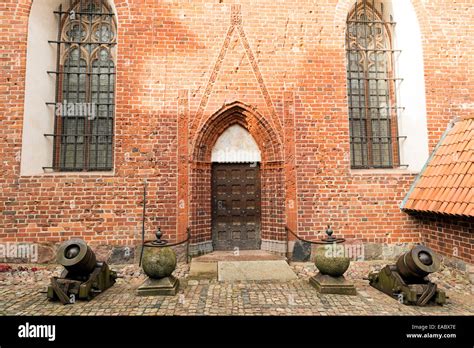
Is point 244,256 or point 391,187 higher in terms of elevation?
point 391,187

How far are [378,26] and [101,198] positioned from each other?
8.60 meters

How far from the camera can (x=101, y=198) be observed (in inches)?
273

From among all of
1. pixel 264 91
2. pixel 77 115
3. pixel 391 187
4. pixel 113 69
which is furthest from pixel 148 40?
pixel 391 187

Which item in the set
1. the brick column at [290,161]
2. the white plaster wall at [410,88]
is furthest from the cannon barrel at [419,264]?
the white plaster wall at [410,88]

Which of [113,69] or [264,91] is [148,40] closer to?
[113,69]

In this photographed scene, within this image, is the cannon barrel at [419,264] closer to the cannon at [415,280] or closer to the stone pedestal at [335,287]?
the cannon at [415,280]

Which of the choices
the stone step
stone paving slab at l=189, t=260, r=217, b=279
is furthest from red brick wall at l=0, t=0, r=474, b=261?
stone paving slab at l=189, t=260, r=217, b=279

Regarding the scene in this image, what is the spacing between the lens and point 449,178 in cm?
636

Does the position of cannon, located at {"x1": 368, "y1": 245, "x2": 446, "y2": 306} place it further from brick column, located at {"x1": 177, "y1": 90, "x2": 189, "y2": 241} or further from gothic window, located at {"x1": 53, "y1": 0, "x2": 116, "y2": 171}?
gothic window, located at {"x1": 53, "y1": 0, "x2": 116, "y2": 171}

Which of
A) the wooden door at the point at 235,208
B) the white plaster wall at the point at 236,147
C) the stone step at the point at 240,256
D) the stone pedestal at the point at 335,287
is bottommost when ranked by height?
the stone pedestal at the point at 335,287

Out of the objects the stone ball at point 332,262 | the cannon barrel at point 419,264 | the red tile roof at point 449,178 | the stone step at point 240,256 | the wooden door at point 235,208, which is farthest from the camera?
the wooden door at point 235,208

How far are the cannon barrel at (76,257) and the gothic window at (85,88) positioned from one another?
290 centimetres

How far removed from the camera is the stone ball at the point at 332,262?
5266 mm

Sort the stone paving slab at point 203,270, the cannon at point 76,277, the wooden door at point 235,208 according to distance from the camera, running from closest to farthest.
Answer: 1. the cannon at point 76,277
2. the stone paving slab at point 203,270
3. the wooden door at point 235,208
